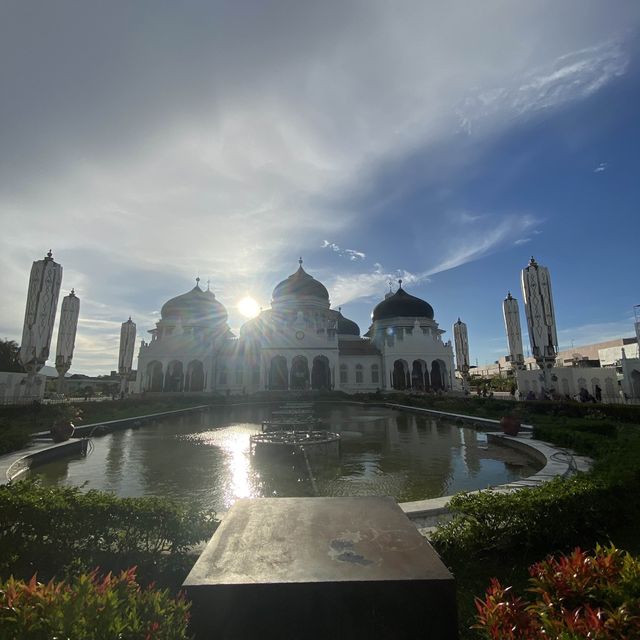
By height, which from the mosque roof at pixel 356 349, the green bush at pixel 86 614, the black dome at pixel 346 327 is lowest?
the green bush at pixel 86 614

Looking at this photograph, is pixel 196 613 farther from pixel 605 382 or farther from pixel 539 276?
pixel 605 382

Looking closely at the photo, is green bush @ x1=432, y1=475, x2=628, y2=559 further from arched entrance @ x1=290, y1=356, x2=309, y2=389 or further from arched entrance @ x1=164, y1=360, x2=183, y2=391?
arched entrance @ x1=164, y1=360, x2=183, y2=391

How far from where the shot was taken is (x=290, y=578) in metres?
2.09

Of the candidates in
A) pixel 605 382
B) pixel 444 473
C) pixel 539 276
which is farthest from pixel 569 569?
pixel 605 382

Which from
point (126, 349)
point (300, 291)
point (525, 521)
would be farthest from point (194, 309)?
point (525, 521)

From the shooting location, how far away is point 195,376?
43906 mm

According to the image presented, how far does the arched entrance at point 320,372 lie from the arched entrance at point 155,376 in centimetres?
1697

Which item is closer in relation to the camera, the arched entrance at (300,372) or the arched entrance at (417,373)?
the arched entrance at (300,372)

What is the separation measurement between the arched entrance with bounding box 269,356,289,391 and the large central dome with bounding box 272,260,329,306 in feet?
22.6

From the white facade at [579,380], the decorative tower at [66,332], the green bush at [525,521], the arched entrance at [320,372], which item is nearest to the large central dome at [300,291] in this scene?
the arched entrance at [320,372]

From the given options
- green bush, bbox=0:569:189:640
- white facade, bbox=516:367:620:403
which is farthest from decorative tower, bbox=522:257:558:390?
green bush, bbox=0:569:189:640

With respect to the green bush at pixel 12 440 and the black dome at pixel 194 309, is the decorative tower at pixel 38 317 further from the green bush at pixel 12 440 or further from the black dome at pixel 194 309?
the black dome at pixel 194 309

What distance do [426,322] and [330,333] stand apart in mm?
12069

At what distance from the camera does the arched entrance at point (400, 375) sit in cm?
4397
